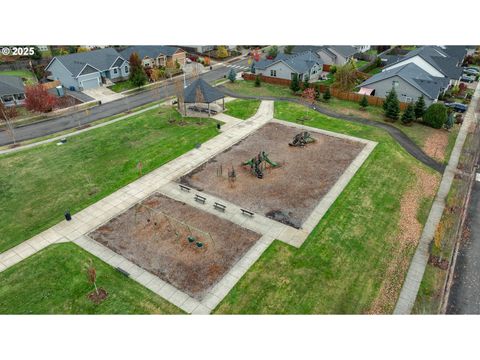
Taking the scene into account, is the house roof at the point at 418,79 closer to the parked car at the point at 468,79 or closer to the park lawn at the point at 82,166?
the parked car at the point at 468,79

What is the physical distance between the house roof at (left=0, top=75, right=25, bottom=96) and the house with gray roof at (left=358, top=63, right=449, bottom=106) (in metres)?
51.0

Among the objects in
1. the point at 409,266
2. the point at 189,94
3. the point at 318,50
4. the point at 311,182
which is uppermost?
the point at 318,50

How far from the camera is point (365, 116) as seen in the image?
154 feet

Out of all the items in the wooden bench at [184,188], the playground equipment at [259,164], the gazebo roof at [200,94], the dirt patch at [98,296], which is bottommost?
the dirt patch at [98,296]

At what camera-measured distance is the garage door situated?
5617 cm

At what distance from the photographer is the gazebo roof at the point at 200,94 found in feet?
146

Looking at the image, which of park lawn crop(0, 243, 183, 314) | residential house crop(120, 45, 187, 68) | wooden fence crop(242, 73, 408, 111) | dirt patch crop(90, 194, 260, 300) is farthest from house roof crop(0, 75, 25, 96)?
wooden fence crop(242, 73, 408, 111)

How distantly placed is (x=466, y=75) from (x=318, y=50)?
89.9 ft

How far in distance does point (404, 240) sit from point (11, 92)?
53.3 meters

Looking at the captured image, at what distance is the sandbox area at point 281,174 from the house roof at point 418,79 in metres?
16.7

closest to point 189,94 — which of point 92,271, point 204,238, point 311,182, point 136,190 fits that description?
point 136,190

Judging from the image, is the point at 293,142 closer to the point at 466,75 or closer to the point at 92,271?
the point at 92,271

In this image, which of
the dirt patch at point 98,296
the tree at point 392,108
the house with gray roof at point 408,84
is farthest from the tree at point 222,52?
the dirt patch at point 98,296

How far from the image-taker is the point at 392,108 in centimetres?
4456
